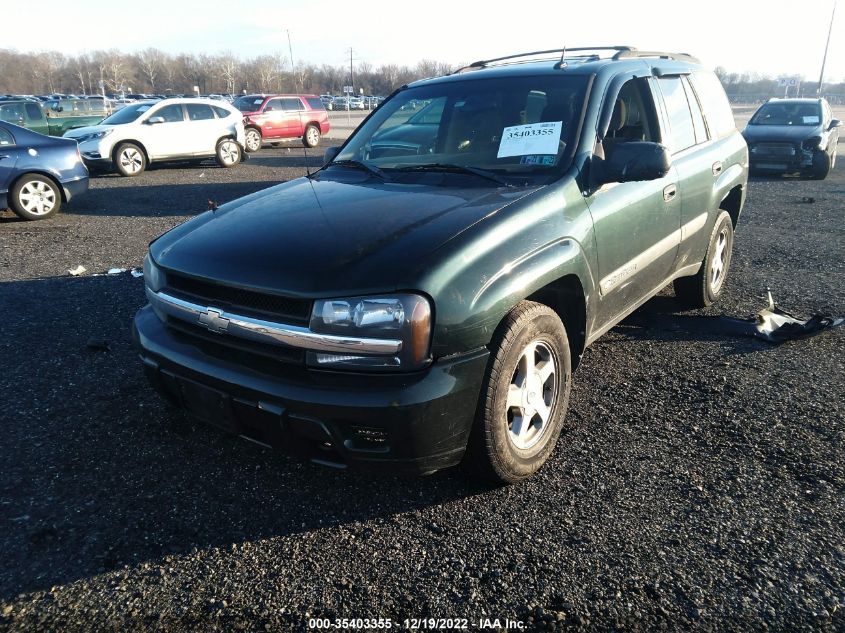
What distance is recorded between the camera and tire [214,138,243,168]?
614 inches

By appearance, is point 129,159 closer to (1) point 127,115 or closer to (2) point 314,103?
(1) point 127,115

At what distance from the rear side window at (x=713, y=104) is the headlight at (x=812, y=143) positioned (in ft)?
32.7

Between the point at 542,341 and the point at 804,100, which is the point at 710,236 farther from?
the point at 804,100

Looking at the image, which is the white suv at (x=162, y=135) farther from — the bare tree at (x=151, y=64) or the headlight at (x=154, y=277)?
the bare tree at (x=151, y=64)

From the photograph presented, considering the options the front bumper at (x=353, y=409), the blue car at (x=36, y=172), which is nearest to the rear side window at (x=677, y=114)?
the front bumper at (x=353, y=409)

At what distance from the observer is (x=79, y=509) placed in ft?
8.80

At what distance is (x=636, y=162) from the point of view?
117 inches

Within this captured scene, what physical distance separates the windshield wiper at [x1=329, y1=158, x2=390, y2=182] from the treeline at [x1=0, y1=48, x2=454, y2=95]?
81.1 metres

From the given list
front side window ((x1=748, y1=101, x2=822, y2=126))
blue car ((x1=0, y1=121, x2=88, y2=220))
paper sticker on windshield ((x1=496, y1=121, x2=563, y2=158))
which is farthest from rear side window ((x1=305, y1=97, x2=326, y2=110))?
paper sticker on windshield ((x1=496, y1=121, x2=563, y2=158))

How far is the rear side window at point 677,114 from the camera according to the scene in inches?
156

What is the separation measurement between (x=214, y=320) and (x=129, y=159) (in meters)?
13.4

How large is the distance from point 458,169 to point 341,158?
40.6 inches

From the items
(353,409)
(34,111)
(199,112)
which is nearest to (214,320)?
(353,409)

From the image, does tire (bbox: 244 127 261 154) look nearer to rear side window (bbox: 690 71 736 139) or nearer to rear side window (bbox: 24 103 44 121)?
rear side window (bbox: 24 103 44 121)
